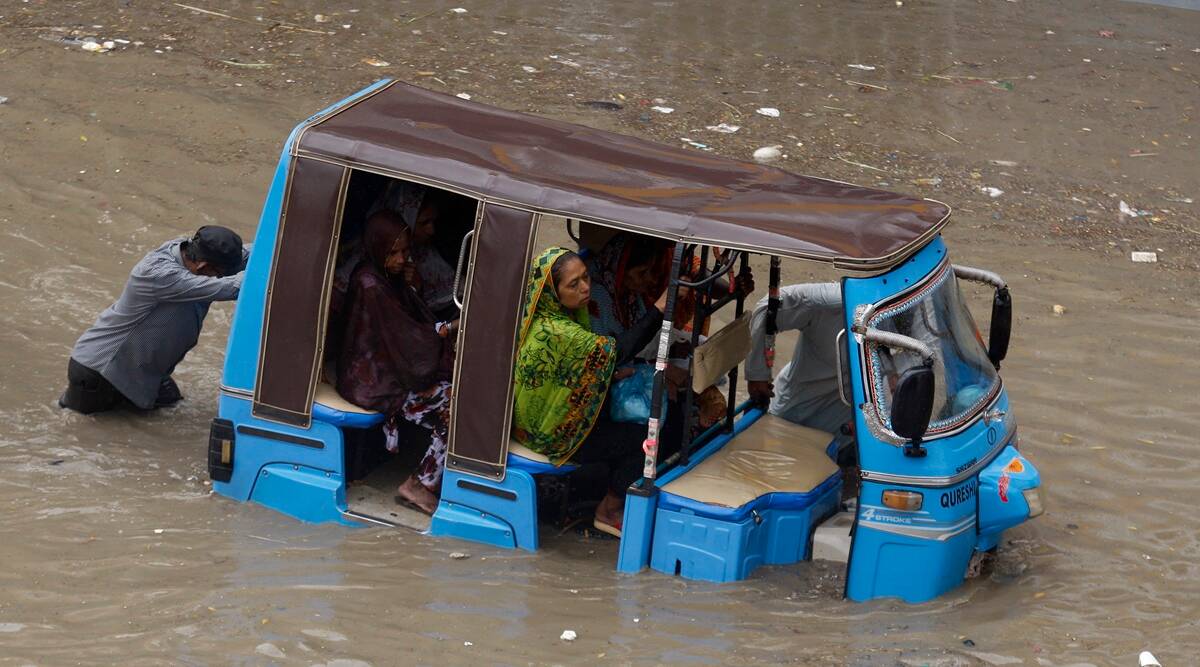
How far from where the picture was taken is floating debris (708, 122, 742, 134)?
36.7 feet

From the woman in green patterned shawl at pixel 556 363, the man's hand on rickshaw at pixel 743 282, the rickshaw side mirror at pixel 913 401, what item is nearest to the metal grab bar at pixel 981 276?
the man's hand on rickshaw at pixel 743 282

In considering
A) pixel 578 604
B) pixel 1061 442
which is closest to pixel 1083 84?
pixel 1061 442

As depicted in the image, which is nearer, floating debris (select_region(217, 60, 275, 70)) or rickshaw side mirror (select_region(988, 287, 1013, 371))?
rickshaw side mirror (select_region(988, 287, 1013, 371))

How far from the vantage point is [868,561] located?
5504 millimetres

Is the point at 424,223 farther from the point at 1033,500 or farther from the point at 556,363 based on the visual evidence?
the point at 1033,500

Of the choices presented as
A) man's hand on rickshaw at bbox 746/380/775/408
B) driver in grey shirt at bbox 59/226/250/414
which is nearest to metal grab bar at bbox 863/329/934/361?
man's hand on rickshaw at bbox 746/380/775/408

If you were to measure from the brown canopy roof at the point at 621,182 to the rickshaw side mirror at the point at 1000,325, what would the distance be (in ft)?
1.88

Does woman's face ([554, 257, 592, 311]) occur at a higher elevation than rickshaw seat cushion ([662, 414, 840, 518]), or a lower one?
higher

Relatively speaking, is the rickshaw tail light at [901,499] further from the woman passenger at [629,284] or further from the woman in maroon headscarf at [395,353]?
the woman in maroon headscarf at [395,353]

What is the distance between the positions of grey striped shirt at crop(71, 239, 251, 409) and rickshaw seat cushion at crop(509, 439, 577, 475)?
1.95 metres

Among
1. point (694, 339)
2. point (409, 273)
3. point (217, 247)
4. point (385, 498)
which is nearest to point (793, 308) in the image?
point (694, 339)

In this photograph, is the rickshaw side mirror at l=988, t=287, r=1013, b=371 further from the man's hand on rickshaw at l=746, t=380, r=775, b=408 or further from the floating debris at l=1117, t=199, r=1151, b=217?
the floating debris at l=1117, t=199, r=1151, b=217

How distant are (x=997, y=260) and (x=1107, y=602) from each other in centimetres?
425

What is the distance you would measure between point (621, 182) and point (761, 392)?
145 centimetres
